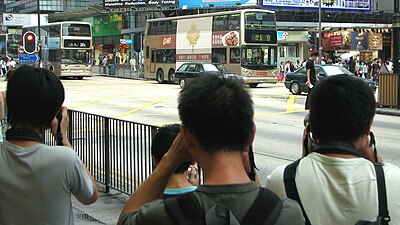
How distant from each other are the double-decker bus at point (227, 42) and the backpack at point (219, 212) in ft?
98.2

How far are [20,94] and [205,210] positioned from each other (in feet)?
4.89

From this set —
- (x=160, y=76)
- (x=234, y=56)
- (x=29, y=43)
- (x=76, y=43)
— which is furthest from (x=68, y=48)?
(x=29, y=43)

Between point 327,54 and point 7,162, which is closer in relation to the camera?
point 7,162

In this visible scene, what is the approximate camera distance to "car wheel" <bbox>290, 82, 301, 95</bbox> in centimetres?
2692

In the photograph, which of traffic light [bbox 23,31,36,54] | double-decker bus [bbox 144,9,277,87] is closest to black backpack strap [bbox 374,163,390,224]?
traffic light [bbox 23,31,36,54]

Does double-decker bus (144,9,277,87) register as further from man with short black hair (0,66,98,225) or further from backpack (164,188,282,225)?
backpack (164,188,282,225)

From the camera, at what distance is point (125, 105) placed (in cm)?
2231

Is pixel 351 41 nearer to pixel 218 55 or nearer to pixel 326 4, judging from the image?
pixel 326 4

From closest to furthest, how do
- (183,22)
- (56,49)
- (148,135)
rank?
(148,135)
(183,22)
(56,49)

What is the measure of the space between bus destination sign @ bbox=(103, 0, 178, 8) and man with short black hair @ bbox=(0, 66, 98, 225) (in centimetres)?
5049

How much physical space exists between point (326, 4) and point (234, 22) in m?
23.0

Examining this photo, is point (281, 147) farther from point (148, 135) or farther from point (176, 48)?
point (176, 48)

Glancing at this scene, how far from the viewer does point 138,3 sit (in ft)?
181

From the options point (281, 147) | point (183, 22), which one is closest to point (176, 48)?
point (183, 22)
